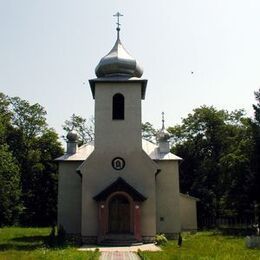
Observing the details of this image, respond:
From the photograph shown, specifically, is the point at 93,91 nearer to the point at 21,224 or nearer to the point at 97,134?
the point at 97,134

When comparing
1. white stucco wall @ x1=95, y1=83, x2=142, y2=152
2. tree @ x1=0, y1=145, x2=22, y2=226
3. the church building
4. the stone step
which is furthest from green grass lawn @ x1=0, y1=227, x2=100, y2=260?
tree @ x1=0, y1=145, x2=22, y2=226

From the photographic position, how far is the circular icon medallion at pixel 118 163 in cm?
2855

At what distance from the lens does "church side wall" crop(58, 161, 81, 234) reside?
104ft

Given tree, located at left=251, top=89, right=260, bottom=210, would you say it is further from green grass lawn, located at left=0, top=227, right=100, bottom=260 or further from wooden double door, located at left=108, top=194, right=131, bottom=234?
green grass lawn, located at left=0, top=227, right=100, bottom=260

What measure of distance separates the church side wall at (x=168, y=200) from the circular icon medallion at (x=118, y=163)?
4.70 meters

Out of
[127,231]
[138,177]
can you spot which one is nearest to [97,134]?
[138,177]

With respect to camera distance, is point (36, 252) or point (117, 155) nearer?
point (36, 252)

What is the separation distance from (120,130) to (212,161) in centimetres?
2349

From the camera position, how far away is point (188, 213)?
121 ft

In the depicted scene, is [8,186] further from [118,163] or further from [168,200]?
[168,200]

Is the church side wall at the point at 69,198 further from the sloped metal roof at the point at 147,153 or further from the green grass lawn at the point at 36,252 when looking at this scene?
the green grass lawn at the point at 36,252

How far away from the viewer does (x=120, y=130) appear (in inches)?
1154

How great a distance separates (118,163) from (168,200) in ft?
18.3

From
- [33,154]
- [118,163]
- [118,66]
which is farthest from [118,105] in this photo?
[33,154]
